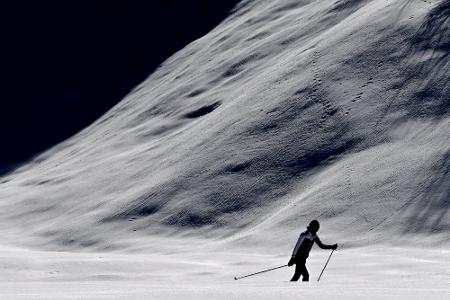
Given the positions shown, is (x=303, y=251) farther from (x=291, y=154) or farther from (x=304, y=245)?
(x=291, y=154)

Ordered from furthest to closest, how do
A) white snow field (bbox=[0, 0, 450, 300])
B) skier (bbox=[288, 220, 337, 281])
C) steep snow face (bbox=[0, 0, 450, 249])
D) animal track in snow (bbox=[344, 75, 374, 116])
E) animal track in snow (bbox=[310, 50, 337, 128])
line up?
animal track in snow (bbox=[310, 50, 337, 128]) < animal track in snow (bbox=[344, 75, 374, 116]) < steep snow face (bbox=[0, 0, 450, 249]) < white snow field (bbox=[0, 0, 450, 300]) < skier (bbox=[288, 220, 337, 281])

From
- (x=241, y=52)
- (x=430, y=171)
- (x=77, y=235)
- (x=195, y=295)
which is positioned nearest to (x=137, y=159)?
(x=77, y=235)

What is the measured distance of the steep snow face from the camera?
26938mm

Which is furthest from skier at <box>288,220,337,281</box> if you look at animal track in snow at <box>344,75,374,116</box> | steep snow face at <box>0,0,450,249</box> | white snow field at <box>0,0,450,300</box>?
animal track in snow at <box>344,75,374,116</box>

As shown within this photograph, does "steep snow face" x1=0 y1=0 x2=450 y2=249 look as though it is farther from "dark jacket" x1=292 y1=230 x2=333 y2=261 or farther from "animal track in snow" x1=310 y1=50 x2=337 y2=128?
"dark jacket" x1=292 y1=230 x2=333 y2=261

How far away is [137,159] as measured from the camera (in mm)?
38000

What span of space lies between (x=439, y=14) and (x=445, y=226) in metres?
12.7

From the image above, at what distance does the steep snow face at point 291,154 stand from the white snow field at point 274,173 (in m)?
0.07

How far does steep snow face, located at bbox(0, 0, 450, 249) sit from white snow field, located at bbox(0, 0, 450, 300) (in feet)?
0.23

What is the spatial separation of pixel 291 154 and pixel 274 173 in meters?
1.06

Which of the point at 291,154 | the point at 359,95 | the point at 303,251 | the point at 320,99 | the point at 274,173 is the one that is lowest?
the point at 274,173

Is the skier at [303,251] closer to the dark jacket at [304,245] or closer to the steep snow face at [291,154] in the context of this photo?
the dark jacket at [304,245]

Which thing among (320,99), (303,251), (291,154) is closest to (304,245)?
(303,251)

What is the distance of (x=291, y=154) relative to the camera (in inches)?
1238
